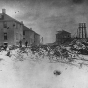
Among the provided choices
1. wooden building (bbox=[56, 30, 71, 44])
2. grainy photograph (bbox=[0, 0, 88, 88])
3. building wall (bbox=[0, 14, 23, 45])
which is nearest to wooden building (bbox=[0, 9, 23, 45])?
building wall (bbox=[0, 14, 23, 45])

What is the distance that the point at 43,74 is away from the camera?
5215mm

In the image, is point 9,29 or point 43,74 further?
point 9,29

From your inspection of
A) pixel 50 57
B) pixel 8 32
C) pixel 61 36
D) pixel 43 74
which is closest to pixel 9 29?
pixel 8 32

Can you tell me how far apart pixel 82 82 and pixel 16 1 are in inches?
191

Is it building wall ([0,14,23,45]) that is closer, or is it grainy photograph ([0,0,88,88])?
grainy photograph ([0,0,88,88])

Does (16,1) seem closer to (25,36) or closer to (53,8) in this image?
(53,8)

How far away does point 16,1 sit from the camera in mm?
6605

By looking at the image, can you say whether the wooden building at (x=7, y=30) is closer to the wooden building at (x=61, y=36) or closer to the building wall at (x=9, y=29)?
the building wall at (x=9, y=29)

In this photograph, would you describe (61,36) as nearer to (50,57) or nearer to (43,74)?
(50,57)

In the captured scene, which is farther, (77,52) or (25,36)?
(25,36)

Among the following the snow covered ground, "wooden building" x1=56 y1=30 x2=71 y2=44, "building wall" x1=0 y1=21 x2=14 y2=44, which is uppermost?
"building wall" x1=0 y1=21 x2=14 y2=44

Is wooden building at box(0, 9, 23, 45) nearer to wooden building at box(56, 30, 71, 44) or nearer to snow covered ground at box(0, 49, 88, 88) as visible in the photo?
wooden building at box(56, 30, 71, 44)

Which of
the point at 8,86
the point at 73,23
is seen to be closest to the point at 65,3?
the point at 73,23

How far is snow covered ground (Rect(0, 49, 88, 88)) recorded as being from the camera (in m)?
4.84
